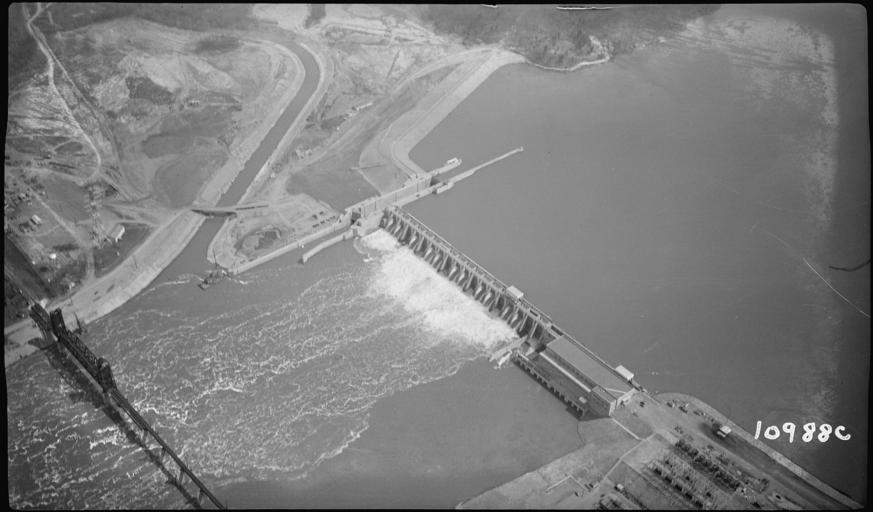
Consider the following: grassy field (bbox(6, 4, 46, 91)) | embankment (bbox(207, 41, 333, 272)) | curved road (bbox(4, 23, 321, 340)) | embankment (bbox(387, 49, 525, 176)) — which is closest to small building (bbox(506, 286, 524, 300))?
embankment (bbox(387, 49, 525, 176))

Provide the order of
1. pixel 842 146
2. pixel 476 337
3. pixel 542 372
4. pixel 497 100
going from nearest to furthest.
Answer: pixel 542 372 → pixel 476 337 → pixel 842 146 → pixel 497 100

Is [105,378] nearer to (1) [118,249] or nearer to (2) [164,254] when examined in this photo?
(2) [164,254]

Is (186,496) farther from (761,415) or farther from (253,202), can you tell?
(761,415)

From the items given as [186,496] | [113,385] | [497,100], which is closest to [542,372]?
[186,496]

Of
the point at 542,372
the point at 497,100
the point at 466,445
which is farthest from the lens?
the point at 497,100

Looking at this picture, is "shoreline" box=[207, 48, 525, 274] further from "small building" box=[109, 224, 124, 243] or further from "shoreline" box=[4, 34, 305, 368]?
"small building" box=[109, 224, 124, 243]

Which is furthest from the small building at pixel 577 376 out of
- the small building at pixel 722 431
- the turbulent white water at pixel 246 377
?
the small building at pixel 722 431
